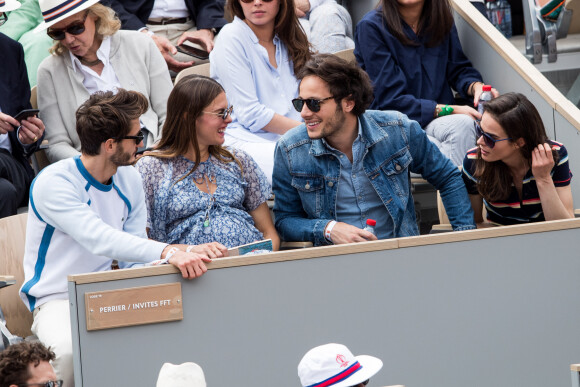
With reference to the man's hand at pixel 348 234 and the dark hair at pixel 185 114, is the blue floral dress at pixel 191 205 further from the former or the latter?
the man's hand at pixel 348 234

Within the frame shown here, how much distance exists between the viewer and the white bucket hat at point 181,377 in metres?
2.46

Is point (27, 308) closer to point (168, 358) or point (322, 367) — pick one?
point (168, 358)

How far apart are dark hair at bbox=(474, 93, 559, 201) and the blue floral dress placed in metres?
1.00

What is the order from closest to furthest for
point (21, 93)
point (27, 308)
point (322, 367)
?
1. point (322, 367)
2. point (27, 308)
3. point (21, 93)

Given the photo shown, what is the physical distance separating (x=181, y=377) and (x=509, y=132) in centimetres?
202

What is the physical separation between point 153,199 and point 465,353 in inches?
56.3

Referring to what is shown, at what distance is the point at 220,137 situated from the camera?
4.04 m

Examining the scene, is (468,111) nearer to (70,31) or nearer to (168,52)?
(168,52)

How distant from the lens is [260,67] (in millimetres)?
5012

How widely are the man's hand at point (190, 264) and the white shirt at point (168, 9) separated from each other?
2938mm

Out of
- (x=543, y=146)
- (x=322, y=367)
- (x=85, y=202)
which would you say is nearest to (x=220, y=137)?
(x=85, y=202)

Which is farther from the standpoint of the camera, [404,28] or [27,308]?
[404,28]

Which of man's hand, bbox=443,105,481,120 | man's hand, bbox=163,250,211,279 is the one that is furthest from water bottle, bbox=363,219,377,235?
man's hand, bbox=443,105,481,120

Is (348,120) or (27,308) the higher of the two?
(348,120)
